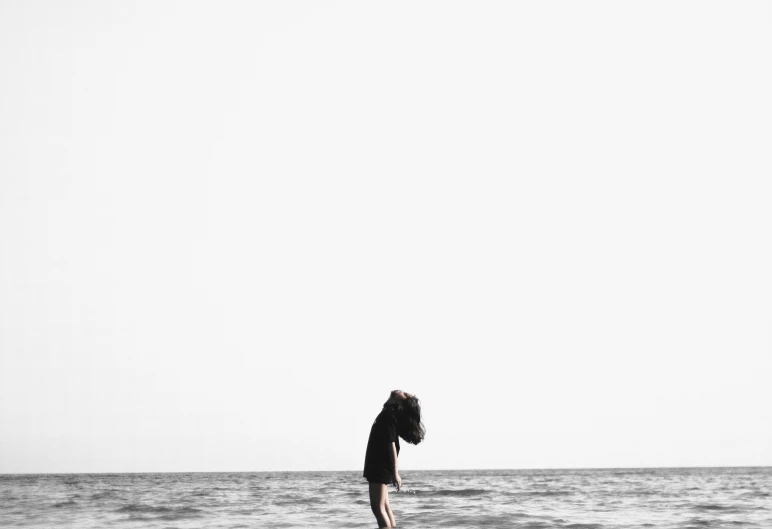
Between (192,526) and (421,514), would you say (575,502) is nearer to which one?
(421,514)

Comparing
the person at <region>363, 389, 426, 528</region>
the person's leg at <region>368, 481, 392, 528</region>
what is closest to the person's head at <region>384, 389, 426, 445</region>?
the person at <region>363, 389, 426, 528</region>

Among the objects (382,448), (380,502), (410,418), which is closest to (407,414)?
(410,418)

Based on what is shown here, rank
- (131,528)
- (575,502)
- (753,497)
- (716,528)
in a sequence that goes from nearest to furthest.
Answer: (716,528), (131,528), (575,502), (753,497)

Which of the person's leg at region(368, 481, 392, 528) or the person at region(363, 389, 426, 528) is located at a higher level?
the person at region(363, 389, 426, 528)

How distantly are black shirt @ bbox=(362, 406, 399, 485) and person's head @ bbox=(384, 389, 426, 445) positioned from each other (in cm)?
9

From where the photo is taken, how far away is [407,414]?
9.26 metres

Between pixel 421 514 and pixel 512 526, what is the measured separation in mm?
2932

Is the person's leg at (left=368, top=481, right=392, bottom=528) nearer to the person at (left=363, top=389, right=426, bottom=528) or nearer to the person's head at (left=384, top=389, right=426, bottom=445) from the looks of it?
the person at (left=363, top=389, right=426, bottom=528)

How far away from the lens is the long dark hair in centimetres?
926

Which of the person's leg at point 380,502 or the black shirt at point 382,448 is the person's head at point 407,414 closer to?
the black shirt at point 382,448

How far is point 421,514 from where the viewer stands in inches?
637

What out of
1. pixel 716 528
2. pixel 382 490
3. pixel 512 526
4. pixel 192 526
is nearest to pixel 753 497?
pixel 716 528

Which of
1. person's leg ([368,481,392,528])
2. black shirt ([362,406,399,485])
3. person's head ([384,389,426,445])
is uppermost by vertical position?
person's head ([384,389,426,445])

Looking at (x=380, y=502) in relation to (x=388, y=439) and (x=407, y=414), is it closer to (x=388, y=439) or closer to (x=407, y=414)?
(x=388, y=439)
